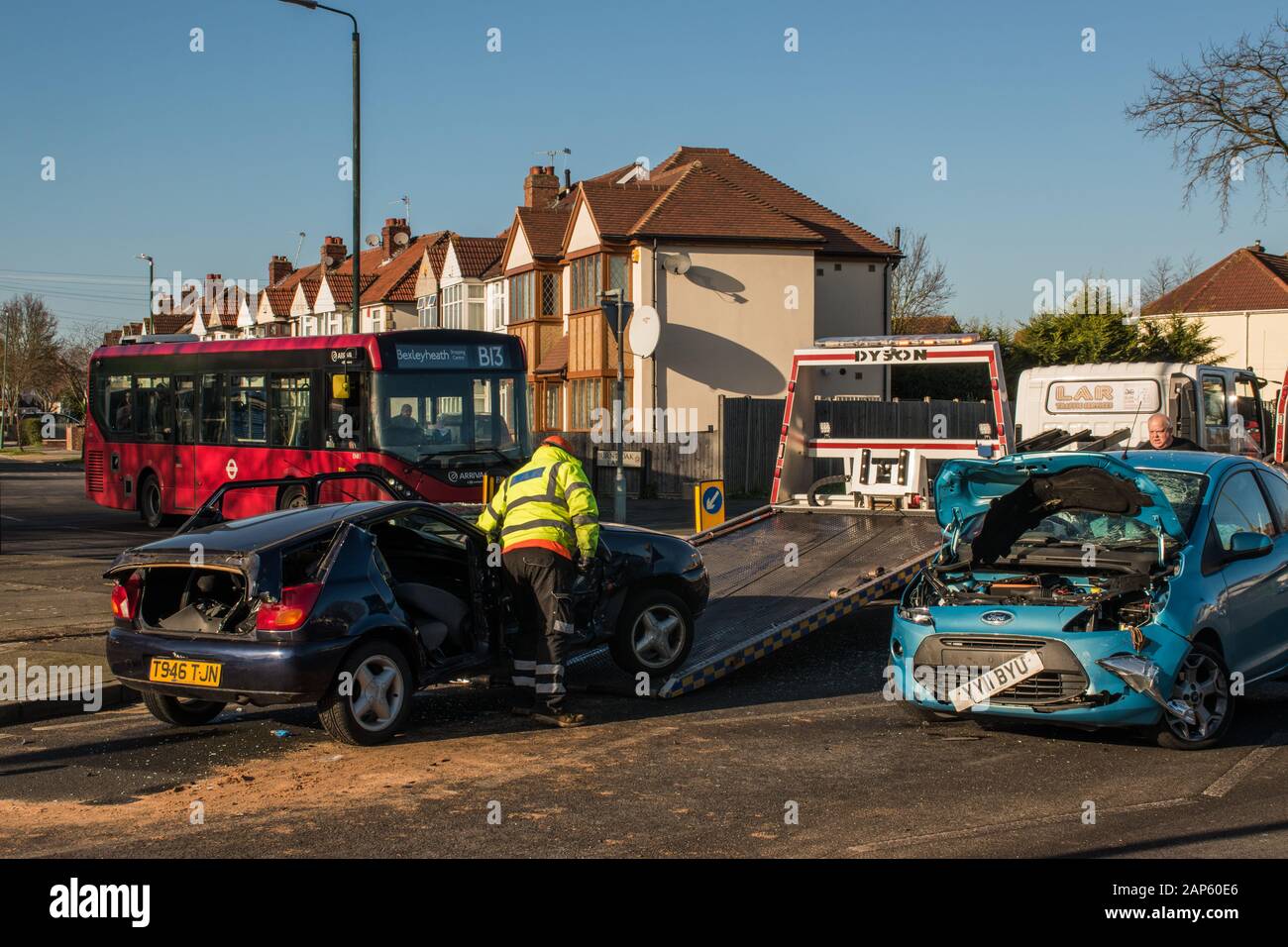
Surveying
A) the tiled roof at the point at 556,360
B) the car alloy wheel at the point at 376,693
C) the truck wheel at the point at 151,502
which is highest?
the tiled roof at the point at 556,360

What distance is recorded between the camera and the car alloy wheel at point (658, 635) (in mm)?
9859

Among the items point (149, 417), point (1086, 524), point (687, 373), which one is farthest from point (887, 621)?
point (687, 373)

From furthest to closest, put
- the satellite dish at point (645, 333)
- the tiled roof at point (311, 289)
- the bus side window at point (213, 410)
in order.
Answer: the tiled roof at point (311, 289) < the satellite dish at point (645, 333) < the bus side window at point (213, 410)

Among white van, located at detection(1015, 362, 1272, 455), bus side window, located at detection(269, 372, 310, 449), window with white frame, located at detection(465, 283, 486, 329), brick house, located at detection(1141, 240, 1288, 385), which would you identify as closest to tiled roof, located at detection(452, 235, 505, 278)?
window with white frame, located at detection(465, 283, 486, 329)

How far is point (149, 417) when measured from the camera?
24.1 metres

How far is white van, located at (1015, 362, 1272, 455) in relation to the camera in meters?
16.1

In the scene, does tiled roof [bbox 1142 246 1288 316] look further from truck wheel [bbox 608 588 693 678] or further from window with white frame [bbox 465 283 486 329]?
truck wheel [bbox 608 588 693 678]

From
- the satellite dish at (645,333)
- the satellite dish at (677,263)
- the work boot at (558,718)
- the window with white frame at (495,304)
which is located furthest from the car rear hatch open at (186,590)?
the window with white frame at (495,304)

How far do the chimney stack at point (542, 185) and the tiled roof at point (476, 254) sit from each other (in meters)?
3.03

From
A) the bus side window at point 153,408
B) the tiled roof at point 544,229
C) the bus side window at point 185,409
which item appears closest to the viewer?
the bus side window at point 185,409

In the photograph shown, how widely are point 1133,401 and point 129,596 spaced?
38.7 ft

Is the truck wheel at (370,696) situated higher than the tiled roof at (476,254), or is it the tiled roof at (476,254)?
the tiled roof at (476,254)

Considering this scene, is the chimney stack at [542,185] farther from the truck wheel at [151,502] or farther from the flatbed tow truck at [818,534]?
the flatbed tow truck at [818,534]

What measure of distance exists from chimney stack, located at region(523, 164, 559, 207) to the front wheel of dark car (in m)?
45.6
